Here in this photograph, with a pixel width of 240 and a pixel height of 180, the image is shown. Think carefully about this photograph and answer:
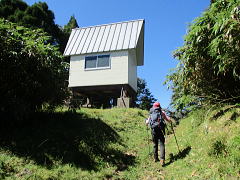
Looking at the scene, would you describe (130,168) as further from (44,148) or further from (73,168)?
(44,148)

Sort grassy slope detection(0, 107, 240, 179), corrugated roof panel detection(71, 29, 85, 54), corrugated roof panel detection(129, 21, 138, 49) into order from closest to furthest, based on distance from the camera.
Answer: grassy slope detection(0, 107, 240, 179) → corrugated roof panel detection(129, 21, 138, 49) → corrugated roof panel detection(71, 29, 85, 54)

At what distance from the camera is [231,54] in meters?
4.92

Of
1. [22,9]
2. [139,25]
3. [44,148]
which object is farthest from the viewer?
[22,9]

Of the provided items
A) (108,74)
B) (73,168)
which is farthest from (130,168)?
(108,74)

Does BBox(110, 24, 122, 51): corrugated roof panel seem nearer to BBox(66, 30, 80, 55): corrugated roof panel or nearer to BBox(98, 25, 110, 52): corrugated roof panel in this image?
BBox(98, 25, 110, 52): corrugated roof panel

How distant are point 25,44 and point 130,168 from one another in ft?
19.7

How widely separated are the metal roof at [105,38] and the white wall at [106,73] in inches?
29.9

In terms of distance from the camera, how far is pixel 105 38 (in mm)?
18594

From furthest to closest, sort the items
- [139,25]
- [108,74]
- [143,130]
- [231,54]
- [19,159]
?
[139,25] < [108,74] < [143,130] < [19,159] < [231,54]

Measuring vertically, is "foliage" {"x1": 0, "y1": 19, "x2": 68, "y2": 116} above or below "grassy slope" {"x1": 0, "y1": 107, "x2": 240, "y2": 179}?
above

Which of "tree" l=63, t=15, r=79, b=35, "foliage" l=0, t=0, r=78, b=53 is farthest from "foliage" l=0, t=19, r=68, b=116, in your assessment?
"tree" l=63, t=15, r=79, b=35

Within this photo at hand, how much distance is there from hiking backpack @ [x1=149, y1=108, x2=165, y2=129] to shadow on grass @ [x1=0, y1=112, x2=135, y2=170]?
167cm

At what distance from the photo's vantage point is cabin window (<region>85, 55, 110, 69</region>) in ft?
57.5

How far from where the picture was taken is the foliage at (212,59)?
4758 mm
